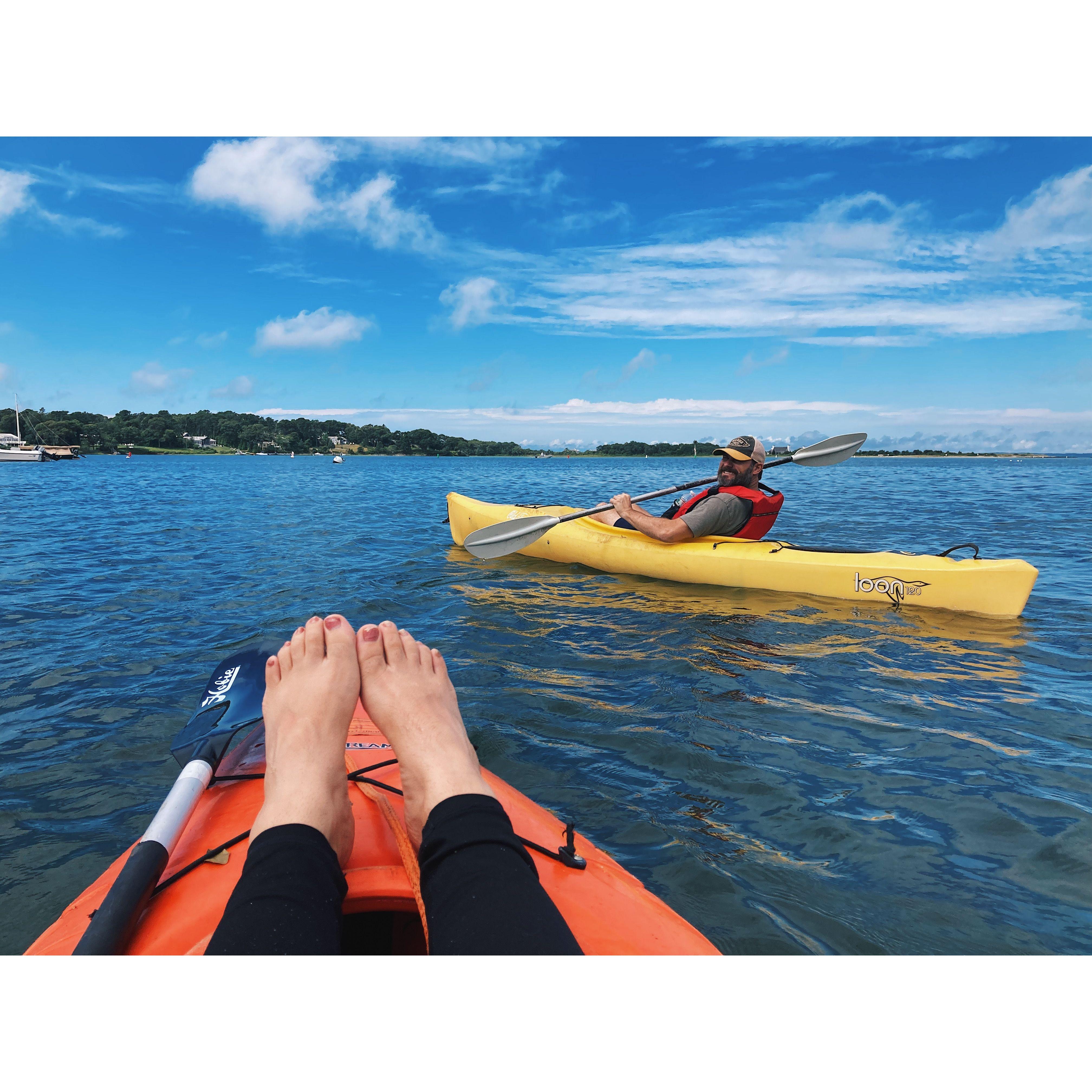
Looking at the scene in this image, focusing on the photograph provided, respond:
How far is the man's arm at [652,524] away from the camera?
6.89 meters

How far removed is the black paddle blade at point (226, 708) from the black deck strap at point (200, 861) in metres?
0.50

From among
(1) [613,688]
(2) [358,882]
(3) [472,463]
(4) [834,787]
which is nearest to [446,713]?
(2) [358,882]

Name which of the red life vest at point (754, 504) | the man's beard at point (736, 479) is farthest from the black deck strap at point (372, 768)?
the man's beard at point (736, 479)

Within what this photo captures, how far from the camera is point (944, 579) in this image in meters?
5.73

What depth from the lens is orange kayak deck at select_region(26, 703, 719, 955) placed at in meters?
1.48

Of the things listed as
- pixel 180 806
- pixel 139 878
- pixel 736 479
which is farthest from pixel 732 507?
pixel 139 878

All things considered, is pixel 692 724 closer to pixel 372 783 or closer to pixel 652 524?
pixel 372 783

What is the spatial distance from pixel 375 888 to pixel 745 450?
237 inches

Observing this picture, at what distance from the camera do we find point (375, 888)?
151 centimetres

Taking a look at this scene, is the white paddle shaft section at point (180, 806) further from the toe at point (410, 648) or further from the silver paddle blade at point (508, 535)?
the silver paddle blade at point (508, 535)

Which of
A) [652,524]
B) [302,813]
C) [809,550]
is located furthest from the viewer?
[652,524]

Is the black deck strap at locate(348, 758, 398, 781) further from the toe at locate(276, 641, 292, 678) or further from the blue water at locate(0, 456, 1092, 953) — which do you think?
the blue water at locate(0, 456, 1092, 953)

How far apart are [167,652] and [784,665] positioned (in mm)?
4579

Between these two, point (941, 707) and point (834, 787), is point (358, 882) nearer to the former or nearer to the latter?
point (834, 787)
